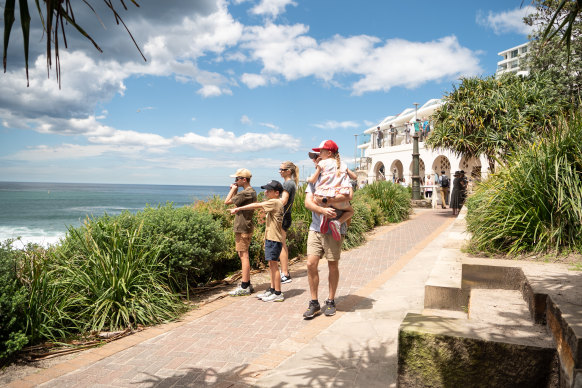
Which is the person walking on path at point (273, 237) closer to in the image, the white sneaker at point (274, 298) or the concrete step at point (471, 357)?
the white sneaker at point (274, 298)

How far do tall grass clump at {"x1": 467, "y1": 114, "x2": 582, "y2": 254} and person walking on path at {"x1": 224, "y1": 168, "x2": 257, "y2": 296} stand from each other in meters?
3.15

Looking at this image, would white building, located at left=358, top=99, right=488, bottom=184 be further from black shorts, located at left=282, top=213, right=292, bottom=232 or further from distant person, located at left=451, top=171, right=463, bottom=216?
black shorts, located at left=282, top=213, right=292, bottom=232

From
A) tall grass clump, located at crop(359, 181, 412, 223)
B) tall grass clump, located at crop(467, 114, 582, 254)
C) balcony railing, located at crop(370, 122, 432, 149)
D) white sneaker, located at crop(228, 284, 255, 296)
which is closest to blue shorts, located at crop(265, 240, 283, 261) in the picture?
white sneaker, located at crop(228, 284, 255, 296)

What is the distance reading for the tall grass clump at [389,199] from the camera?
14438mm

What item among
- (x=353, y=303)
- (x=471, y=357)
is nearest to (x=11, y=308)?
(x=353, y=303)

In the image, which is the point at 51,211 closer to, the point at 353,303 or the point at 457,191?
the point at 457,191

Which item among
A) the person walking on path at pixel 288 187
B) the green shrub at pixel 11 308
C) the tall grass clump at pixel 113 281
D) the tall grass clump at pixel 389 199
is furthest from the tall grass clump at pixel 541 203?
the tall grass clump at pixel 389 199

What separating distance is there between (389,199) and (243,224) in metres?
10.1

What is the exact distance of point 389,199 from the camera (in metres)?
14.7

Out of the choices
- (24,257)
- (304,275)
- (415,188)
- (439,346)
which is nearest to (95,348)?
(24,257)

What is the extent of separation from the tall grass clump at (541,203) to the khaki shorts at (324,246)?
223cm

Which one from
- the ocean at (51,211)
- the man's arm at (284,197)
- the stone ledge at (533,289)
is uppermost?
the man's arm at (284,197)

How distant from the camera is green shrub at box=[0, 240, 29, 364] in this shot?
3654 millimetres

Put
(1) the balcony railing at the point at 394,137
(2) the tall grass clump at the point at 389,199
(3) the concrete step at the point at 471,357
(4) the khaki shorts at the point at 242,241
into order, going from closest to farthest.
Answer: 1. (3) the concrete step at the point at 471,357
2. (4) the khaki shorts at the point at 242,241
3. (2) the tall grass clump at the point at 389,199
4. (1) the balcony railing at the point at 394,137
